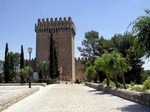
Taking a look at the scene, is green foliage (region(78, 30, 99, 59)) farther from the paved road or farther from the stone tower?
the paved road

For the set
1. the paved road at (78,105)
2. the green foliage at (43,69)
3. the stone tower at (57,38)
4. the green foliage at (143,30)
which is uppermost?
the stone tower at (57,38)

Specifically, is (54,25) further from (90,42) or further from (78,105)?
(78,105)

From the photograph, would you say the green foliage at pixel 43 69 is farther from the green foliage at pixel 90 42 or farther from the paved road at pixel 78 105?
the paved road at pixel 78 105

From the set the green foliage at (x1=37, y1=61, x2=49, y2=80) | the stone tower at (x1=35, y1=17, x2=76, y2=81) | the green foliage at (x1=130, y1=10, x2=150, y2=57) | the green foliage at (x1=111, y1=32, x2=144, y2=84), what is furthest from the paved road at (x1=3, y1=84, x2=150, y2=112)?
the stone tower at (x1=35, y1=17, x2=76, y2=81)

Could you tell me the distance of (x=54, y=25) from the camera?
7919 cm

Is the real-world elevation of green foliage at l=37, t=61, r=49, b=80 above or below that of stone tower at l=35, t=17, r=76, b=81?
below

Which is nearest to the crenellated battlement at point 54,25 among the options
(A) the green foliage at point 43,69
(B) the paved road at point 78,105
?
(A) the green foliage at point 43,69

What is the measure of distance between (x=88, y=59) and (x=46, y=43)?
11674mm

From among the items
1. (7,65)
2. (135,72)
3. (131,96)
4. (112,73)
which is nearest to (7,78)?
(7,65)

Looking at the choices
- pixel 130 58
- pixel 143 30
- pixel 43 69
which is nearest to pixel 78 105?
pixel 143 30

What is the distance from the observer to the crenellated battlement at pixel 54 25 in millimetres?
78938

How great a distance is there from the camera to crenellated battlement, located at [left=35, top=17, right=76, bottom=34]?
78.9 m

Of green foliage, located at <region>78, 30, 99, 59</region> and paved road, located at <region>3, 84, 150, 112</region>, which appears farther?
green foliage, located at <region>78, 30, 99, 59</region>

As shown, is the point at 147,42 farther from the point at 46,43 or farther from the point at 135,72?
the point at 46,43
